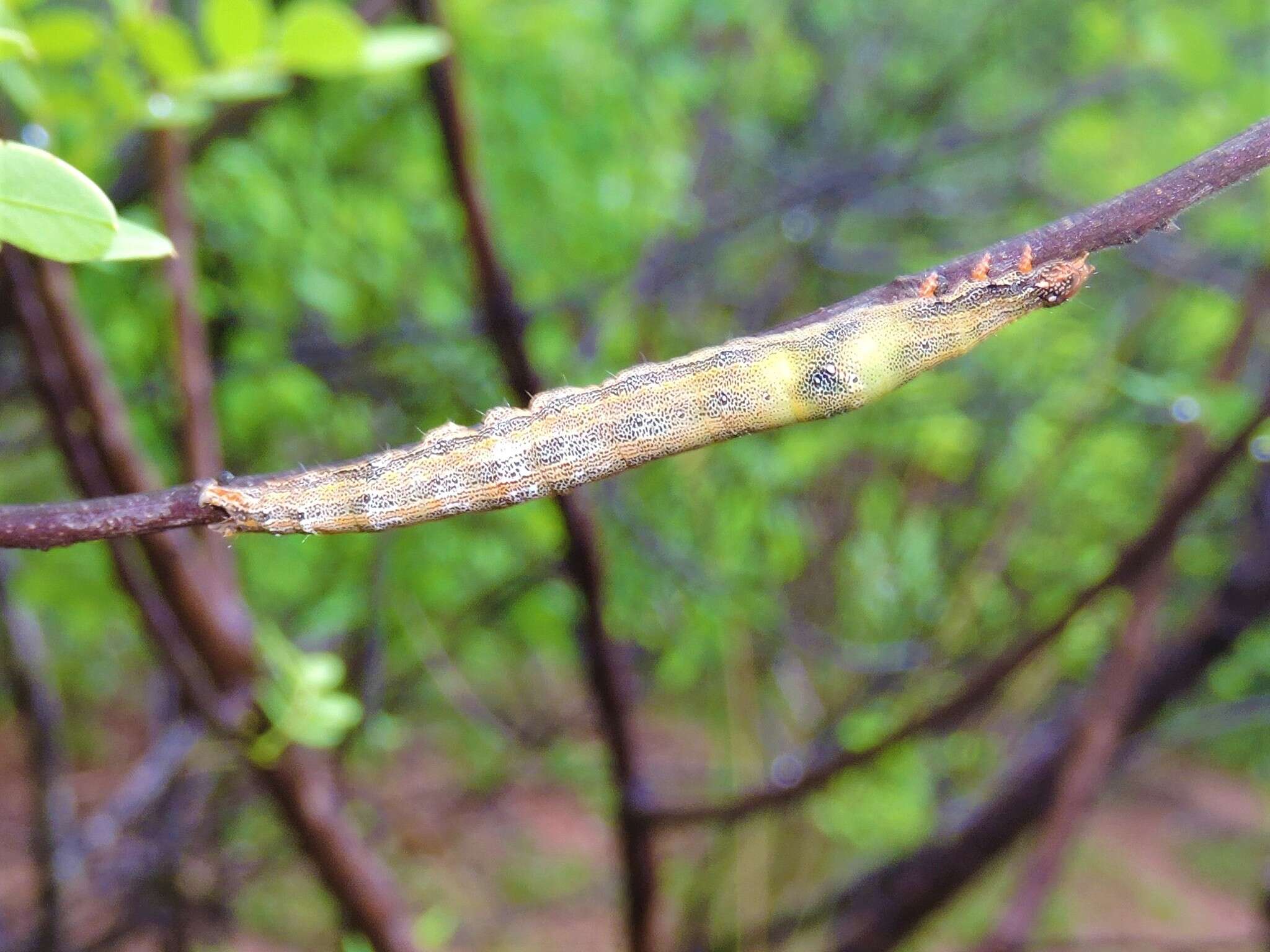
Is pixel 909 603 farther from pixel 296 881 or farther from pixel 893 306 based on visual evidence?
pixel 296 881

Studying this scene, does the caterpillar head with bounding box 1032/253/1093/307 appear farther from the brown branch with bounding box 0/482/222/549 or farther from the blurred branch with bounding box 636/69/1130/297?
the blurred branch with bounding box 636/69/1130/297

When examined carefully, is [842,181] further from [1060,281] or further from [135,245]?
[135,245]

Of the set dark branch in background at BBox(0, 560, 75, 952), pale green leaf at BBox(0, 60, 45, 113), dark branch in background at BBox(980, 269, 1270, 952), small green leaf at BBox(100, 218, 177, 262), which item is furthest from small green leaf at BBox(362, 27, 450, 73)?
dark branch in background at BBox(0, 560, 75, 952)

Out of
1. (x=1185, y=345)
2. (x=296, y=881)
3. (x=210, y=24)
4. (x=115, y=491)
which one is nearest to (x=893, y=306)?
(x=210, y=24)

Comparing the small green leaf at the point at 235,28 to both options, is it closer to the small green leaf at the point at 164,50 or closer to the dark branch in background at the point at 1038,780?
the small green leaf at the point at 164,50

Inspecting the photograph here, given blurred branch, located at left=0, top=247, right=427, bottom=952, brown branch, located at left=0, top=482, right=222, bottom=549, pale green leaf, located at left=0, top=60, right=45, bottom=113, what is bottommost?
blurred branch, located at left=0, top=247, right=427, bottom=952

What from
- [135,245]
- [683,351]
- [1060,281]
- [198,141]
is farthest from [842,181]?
[135,245]
